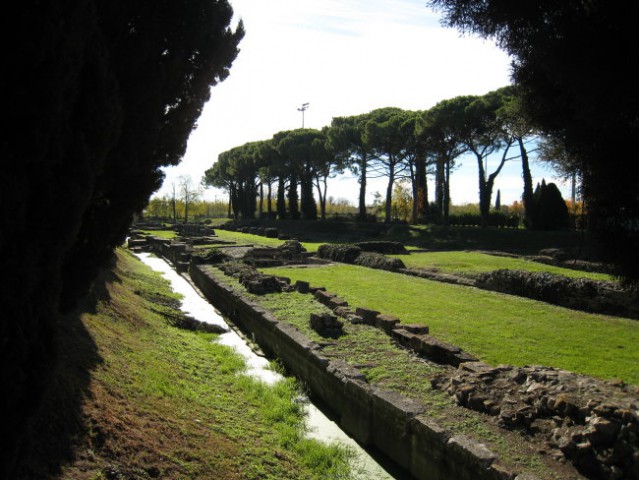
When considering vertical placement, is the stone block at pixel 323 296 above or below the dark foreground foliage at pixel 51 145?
below

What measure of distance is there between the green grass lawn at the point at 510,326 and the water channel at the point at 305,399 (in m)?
2.13

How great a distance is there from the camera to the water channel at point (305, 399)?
4547 millimetres

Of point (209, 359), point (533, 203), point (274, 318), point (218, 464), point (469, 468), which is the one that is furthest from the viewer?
point (533, 203)

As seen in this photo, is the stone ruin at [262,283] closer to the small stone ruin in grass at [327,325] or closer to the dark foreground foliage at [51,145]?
the small stone ruin in grass at [327,325]

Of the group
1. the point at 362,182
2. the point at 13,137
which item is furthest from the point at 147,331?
the point at 362,182

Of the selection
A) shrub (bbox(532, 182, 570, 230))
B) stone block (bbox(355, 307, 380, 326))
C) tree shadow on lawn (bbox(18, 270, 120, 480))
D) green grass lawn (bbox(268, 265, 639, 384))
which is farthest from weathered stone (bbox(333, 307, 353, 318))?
shrub (bbox(532, 182, 570, 230))

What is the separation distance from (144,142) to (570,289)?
854cm

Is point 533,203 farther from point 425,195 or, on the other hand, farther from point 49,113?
point 49,113

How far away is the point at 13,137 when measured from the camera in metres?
2.77

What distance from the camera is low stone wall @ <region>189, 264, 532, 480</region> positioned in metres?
3.62

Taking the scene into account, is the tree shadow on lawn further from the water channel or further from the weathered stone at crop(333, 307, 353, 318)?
the weathered stone at crop(333, 307, 353, 318)

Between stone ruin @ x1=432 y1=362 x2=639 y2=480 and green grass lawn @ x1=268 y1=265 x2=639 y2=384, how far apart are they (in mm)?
1279

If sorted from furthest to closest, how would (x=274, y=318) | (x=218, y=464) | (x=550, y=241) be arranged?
(x=550, y=241) < (x=274, y=318) < (x=218, y=464)

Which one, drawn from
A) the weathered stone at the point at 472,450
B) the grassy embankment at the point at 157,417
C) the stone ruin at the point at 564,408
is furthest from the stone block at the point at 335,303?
the weathered stone at the point at 472,450
